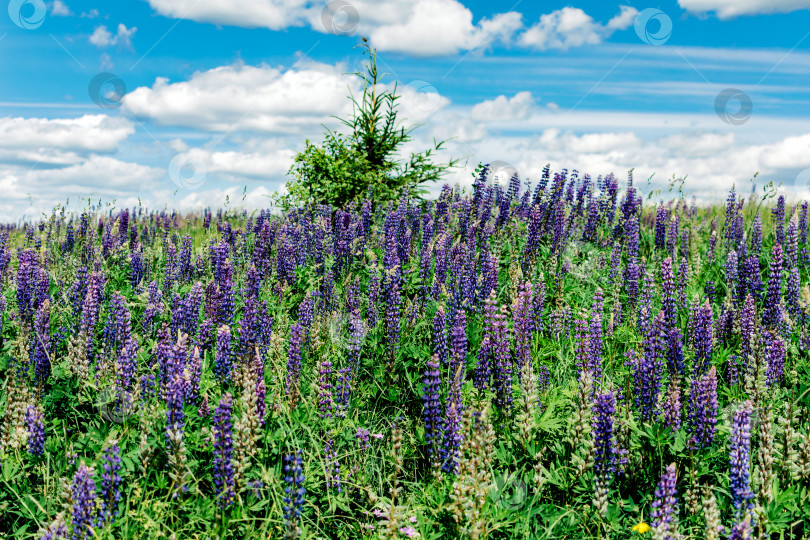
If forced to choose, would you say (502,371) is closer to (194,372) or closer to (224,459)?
(224,459)

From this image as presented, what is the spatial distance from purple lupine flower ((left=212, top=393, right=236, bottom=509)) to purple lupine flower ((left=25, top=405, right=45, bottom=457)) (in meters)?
1.49

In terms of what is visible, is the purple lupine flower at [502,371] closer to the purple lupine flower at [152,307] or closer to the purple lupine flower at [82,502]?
the purple lupine flower at [82,502]

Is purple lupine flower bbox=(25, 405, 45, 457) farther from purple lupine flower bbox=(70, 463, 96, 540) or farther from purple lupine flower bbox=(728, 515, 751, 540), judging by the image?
purple lupine flower bbox=(728, 515, 751, 540)

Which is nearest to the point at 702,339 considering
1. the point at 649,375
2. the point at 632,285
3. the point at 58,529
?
the point at 649,375

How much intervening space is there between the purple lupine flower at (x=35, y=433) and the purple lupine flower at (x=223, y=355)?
1.32m

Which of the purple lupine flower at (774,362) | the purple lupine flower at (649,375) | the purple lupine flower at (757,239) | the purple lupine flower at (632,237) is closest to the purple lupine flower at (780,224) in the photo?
the purple lupine flower at (757,239)

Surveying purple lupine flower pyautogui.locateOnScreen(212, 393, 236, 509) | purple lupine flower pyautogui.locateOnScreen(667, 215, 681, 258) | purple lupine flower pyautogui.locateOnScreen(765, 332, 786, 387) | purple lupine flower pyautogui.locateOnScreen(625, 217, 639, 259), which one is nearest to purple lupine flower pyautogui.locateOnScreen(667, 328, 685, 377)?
purple lupine flower pyautogui.locateOnScreen(765, 332, 786, 387)

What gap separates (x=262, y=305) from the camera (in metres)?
6.03

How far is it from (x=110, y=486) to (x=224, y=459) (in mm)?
683

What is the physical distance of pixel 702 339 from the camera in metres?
5.32

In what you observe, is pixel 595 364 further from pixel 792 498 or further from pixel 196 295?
pixel 196 295

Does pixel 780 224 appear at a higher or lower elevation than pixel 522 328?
higher

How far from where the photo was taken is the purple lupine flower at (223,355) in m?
5.18

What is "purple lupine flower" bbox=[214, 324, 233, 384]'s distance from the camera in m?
5.18
